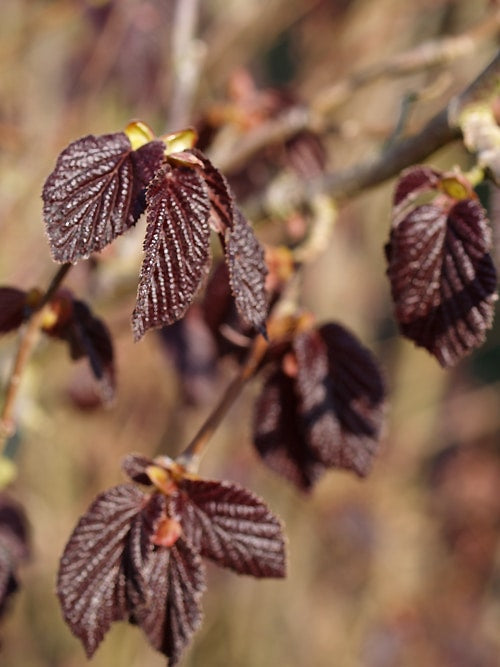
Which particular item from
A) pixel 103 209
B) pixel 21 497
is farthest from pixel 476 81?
pixel 21 497

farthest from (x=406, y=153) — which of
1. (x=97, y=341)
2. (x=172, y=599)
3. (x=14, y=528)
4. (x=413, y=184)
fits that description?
(x=14, y=528)

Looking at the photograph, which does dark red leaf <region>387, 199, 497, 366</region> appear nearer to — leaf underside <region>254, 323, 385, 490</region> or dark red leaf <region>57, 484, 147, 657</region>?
leaf underside <region>254, 323, 385, 490</region>

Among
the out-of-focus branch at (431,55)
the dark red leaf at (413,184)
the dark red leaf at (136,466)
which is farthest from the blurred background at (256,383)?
the dark red leaf at (136,466)

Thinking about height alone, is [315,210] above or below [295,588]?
above

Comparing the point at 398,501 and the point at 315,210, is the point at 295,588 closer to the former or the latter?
the point at 398,501

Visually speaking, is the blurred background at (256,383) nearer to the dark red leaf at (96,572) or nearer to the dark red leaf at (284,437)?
the dark red leaf at (284,437)

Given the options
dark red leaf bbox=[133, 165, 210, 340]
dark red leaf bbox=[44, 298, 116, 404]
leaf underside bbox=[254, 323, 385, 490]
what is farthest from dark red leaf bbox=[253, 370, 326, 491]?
dark red leaf bbox=[133, 165, 210, 340]

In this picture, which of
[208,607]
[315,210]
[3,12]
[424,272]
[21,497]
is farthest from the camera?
[208,607]
